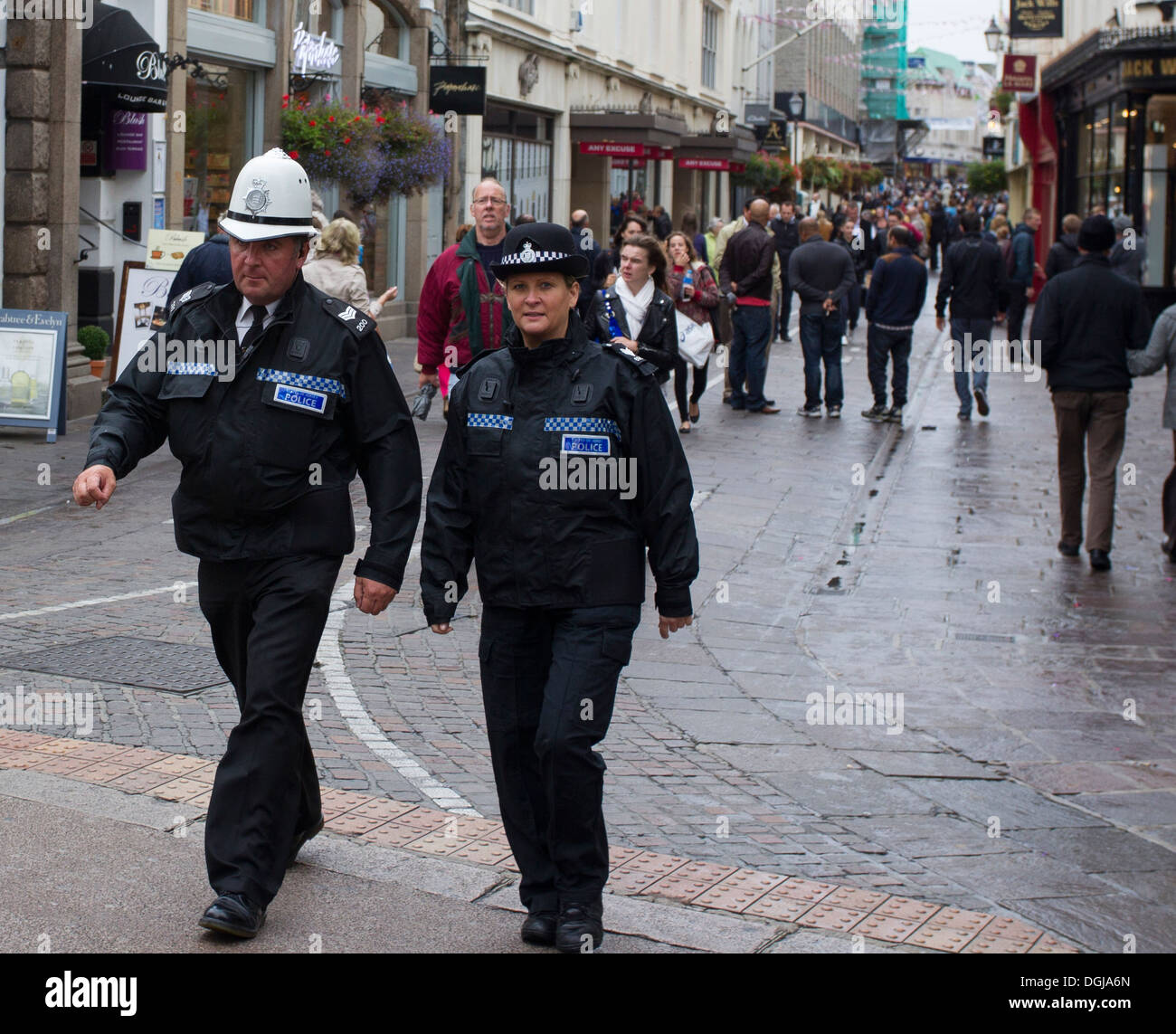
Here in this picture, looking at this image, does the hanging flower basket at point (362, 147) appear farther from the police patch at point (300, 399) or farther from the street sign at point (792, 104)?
the street sign at point (792, 104)

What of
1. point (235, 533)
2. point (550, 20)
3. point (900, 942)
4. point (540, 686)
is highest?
point (550, 20)

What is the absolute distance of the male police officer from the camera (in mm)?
4371

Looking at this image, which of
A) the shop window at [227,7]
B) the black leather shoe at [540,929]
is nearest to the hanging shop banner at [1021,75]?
the shop window at [227,7]

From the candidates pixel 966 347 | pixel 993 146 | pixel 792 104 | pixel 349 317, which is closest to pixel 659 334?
pixel 966 347

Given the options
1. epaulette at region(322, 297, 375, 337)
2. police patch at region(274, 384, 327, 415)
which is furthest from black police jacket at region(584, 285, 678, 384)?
police patch at region(274, 384, 327, 415)

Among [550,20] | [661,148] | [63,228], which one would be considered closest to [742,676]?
[63,228]

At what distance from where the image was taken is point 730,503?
12008mm

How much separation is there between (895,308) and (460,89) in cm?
983

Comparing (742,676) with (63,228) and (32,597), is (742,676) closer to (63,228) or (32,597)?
(32,597)

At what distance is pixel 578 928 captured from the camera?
4.27 m

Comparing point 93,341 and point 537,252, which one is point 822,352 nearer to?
point 93,341

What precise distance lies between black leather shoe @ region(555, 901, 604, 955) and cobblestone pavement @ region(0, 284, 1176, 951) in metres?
0.97

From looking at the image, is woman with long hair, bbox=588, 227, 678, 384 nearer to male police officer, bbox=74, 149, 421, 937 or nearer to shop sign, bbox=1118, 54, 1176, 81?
male police officer, bbox=74, 149, 421, 937
